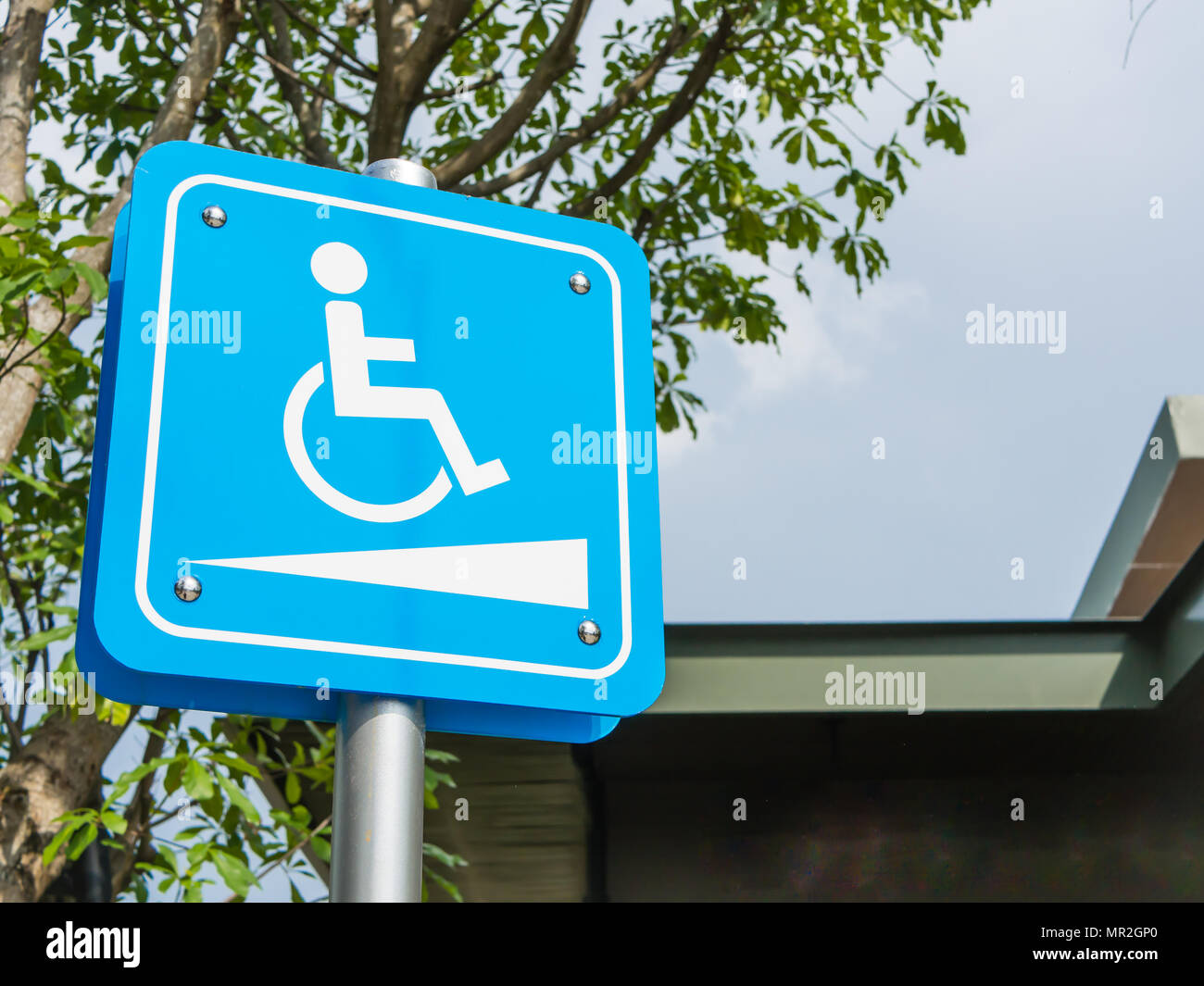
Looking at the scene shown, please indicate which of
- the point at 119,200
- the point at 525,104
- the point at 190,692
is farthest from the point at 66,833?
the point at 525,104

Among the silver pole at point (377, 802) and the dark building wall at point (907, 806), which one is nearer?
the silver pole at point (377, 802)

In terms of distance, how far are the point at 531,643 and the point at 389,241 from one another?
49 cm

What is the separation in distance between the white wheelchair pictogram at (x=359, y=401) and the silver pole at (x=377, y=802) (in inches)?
8.2

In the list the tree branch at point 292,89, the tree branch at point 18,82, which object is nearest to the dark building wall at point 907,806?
the tree branch at point 292,89

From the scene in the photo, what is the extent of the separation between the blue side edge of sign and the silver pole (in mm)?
48

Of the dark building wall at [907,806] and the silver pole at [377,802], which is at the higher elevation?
the dark building wall at [907,806]

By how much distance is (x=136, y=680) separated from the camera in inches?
47.0

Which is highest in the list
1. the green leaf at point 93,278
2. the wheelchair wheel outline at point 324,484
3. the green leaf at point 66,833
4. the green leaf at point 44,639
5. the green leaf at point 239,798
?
the green leaf at point 93,278

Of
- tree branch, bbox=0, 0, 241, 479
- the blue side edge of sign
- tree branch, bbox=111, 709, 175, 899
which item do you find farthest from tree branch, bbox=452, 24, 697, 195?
the blue side edge of sign

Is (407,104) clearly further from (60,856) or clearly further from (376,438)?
(376,438)

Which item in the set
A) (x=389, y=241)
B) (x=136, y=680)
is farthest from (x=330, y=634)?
(x=389, y=241)

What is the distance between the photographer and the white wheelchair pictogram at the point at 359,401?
4.14 feet

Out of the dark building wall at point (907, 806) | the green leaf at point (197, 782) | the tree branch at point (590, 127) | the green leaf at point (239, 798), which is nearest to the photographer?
the green leaf at point (197, 782)

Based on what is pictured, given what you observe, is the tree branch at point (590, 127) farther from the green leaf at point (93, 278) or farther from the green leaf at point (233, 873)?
the green leaf at point (233, 873)
